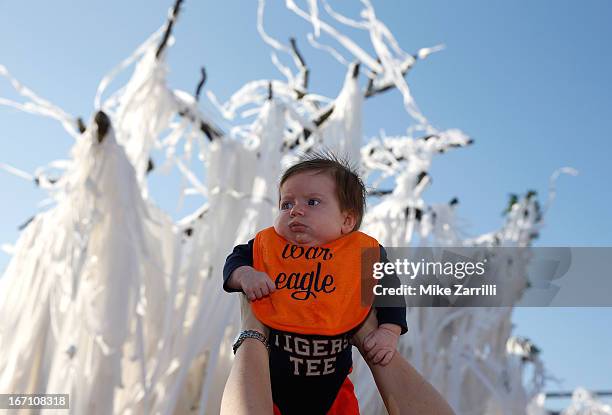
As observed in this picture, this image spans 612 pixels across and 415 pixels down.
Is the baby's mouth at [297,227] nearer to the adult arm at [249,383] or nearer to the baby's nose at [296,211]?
the baby's nose at [296,211]

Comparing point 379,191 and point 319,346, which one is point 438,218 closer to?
point 379,191

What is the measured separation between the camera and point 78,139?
2.51m

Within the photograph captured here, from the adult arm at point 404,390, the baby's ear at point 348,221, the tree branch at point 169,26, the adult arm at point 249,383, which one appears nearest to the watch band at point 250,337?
the adult arm at point 249,383

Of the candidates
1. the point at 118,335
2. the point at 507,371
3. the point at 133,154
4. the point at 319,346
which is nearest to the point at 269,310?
the point at 319,346

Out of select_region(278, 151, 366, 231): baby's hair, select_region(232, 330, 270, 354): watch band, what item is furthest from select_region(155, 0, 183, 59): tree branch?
select_region(232, 330, 270, 354): watch band

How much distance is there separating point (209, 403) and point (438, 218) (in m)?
2.05

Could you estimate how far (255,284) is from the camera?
121cm

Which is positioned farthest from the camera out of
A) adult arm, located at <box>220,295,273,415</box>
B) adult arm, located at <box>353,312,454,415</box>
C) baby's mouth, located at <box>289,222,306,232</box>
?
baby's mouth, located at <box>289,222,306,232</box>

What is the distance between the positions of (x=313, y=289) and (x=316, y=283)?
0.05ft

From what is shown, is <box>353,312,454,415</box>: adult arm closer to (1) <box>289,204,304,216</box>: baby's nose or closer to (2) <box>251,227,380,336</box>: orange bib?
(2) <box>251,227,380,336</box>: orange bib

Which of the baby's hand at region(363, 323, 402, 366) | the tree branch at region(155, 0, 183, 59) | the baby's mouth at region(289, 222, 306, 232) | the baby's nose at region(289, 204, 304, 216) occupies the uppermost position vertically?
the tree branch at region(155, 0, 183, 59)

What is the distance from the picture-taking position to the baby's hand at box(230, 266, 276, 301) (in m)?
1.21

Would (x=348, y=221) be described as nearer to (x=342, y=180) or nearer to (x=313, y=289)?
(x=342, y=180)

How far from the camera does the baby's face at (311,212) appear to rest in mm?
1308
